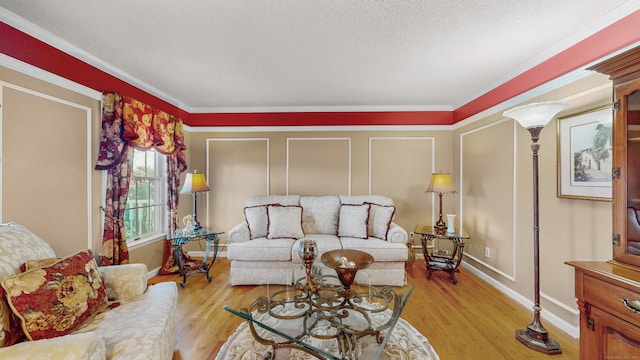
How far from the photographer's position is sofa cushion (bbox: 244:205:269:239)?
310 centimetres

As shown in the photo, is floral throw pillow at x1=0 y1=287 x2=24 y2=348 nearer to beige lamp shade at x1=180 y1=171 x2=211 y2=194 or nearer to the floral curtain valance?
the floral curtain valance

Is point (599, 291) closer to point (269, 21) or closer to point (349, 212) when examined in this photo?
point (349, 212)

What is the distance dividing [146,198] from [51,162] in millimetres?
1245

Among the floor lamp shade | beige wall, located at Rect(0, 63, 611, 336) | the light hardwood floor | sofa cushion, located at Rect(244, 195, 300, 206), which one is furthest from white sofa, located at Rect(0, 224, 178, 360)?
the floor lamp shade

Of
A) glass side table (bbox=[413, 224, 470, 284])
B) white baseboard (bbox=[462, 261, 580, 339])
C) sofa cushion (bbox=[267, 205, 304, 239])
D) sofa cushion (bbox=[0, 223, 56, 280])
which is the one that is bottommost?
white baseboard (bbox=[462, 261, 580, 339])

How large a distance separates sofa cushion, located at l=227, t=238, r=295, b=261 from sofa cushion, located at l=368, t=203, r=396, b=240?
3.74 ft

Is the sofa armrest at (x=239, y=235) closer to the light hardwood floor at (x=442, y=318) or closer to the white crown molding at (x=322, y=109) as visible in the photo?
the light hardwood floor at (x=442, y=318)

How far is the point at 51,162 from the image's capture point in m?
1.92

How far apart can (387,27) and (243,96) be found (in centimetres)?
211

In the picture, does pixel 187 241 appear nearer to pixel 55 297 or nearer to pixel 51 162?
pixel 51 162

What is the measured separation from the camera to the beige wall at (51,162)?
169 centimetres

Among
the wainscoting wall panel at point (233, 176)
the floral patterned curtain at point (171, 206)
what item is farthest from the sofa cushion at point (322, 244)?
the floral patterned curtain at point (171, 206)

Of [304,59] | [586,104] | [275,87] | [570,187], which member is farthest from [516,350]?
[275,87]

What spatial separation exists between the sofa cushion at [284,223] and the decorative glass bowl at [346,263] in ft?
3.58
